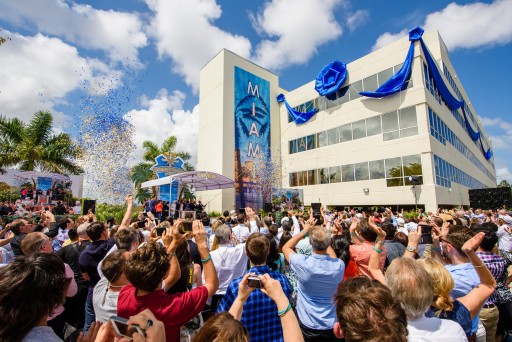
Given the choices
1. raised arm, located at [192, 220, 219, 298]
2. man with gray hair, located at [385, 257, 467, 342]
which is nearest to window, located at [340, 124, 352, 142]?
man with gray hair, located at [385, 257, 467, 342]

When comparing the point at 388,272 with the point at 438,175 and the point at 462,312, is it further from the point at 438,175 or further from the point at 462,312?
the point at 438,175

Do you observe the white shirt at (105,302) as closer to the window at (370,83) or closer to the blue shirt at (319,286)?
the blue shirt at (319,286)

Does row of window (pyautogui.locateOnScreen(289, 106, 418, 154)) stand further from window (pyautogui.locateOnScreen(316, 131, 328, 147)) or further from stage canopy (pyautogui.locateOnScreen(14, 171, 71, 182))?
stage canopy (pyautogui.locateOnScreen(14, 171, 71, 182))

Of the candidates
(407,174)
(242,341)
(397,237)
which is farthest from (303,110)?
(242,341)

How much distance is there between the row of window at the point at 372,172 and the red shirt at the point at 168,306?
68.0 ft

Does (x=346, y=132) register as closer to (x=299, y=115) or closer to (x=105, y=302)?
(x=299, y=115)

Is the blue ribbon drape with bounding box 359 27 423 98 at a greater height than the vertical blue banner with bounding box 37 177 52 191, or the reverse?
the blue ribbon drape with bounding box 359 27 423 98

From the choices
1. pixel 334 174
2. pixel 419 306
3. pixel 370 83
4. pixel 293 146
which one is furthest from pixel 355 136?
pixel 419 306

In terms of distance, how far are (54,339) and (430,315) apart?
2.33 m

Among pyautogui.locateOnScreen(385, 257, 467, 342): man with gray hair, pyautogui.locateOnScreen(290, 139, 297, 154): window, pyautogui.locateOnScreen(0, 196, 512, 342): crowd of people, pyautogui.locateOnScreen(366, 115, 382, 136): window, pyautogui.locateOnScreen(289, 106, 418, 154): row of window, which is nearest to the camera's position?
pyautogui.locateOnScreen(0, 196, 512, 342): crowd of people

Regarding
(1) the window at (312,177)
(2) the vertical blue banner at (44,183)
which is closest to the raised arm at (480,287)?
Answer: (1) the window at (312,177)

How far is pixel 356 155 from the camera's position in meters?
22.9

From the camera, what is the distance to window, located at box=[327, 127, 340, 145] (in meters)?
24.8

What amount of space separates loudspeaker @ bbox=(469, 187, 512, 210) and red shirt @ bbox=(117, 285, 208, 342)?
1007 inches
